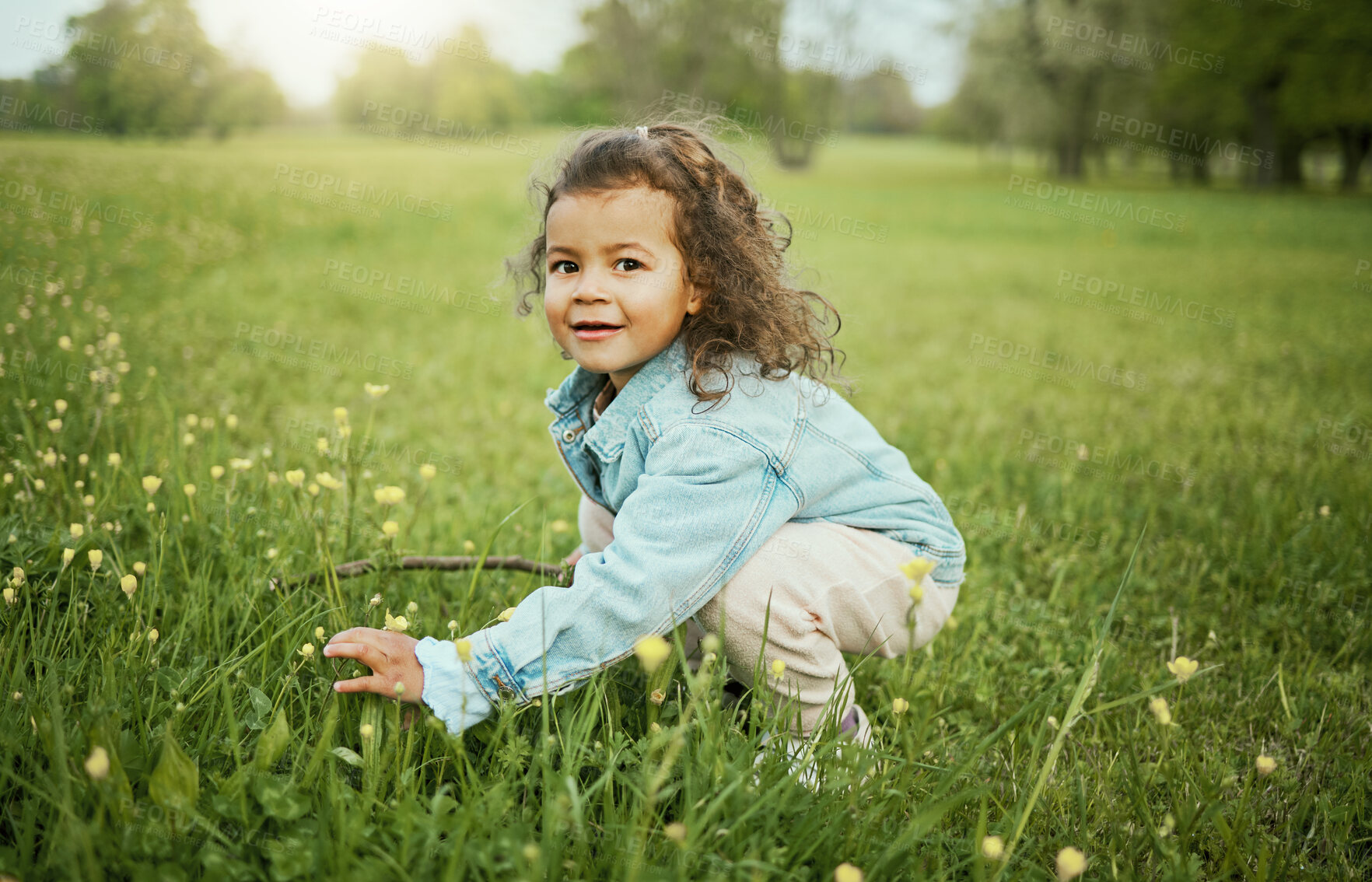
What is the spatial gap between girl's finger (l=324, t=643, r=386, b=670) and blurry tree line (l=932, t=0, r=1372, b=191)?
26.7 m

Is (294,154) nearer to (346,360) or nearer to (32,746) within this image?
(346,360)

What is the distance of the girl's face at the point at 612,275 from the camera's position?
5.97 feet

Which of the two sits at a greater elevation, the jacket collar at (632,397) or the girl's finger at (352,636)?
the jacket collar at (632,397)

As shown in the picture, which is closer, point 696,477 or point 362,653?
point 362,653

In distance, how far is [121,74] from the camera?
8383mm

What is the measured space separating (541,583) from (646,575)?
2.46 feet

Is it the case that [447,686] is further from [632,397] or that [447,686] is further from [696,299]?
[696,299]

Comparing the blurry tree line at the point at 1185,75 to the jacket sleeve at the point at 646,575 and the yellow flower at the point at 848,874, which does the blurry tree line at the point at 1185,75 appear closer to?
the jacket sleeve at the point at 646,575

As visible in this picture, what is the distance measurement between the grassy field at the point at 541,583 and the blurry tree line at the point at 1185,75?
75.7 feet

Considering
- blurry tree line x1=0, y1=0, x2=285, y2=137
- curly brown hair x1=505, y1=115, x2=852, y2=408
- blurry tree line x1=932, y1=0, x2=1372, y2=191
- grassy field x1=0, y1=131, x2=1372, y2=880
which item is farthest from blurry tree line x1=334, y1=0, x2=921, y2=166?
curly brown hair x1=505, y1=115, x2=852, y2=408

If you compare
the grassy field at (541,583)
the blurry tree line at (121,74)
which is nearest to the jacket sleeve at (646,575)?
the grassy field at (541,583)

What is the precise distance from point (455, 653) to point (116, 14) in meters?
8.52

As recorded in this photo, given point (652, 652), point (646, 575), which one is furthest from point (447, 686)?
point (652, 652)

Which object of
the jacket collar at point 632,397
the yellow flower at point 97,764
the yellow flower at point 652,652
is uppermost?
the jacket collar at point 632,397
